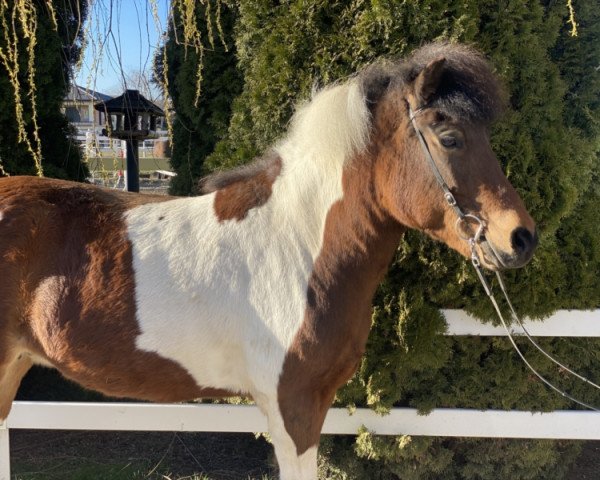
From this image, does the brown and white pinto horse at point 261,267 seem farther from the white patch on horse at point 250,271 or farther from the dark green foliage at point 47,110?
the dark green foliage at point 47,110

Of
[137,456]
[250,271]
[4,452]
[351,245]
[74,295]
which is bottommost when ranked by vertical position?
[137,456]

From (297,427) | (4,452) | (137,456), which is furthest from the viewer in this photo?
(137,456)

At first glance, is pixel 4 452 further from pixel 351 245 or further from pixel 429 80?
pixel 429 80

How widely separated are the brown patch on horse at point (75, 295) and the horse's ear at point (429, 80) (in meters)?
1.30

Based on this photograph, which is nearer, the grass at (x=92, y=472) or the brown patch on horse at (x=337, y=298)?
the brown patch on horse at (x=337, y=298)

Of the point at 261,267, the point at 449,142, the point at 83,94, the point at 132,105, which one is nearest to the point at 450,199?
the point at 449,142

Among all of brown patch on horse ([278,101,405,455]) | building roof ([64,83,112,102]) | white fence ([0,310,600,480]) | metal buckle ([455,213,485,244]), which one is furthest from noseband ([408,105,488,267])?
building roof ([64,83,112,102])

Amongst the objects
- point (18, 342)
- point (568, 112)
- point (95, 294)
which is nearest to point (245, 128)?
point (95, 294)

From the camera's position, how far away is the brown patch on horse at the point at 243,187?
6.96 ft

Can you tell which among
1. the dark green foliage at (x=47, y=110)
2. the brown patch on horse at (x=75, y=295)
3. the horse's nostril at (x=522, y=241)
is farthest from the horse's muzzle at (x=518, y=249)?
the dark green foliage at (x=47, y=110)

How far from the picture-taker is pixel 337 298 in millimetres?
2016

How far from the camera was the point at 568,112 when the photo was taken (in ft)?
9.58

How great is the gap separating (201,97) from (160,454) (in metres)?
2.60

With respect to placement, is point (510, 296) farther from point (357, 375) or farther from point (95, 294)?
point (95, 294)
